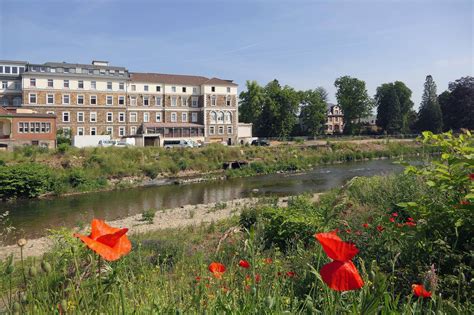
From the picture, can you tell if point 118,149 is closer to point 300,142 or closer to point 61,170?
point 61,170

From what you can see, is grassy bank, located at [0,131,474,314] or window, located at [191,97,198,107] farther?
window, located at [191,97,198,107]

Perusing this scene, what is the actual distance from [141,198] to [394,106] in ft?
218

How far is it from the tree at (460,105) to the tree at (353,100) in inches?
614

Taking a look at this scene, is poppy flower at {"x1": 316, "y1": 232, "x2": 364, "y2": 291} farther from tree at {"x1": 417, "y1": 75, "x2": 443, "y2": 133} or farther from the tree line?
tree at {"x1": 417, "y1": 75, "x2": 443, "y2": 133}

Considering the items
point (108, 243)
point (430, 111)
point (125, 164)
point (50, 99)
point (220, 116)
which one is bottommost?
point (125, 164)

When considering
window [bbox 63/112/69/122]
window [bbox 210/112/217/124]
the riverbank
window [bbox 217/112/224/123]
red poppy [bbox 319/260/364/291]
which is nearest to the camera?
red poppy [bbox 319/260/364/291]

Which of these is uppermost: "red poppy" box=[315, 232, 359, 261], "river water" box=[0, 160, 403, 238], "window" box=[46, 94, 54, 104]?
"window" box=[46, 94, 54, 104]

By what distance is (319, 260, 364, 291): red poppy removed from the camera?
1.30 meters

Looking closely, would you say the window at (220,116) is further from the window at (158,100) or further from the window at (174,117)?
the window at (158,100)

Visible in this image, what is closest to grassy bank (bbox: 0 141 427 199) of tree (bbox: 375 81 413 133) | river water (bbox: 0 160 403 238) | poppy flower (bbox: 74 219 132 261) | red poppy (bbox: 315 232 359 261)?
river water (bbox: 0 160 403 238)

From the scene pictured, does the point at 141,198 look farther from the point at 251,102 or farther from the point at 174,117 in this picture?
the point at 251,102

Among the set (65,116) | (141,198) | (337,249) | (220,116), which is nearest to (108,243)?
(337,249)

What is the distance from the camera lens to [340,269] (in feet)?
4.39

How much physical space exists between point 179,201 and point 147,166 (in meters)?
12.9
